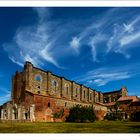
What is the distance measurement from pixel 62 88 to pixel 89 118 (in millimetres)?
8392

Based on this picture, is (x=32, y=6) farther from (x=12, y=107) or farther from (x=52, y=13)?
(x=12, y=107)

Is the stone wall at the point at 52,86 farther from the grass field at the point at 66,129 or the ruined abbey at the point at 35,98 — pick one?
the grass field at the point at 66,129

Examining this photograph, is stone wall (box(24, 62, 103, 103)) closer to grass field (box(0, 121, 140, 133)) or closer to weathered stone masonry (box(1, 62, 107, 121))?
weathered stone masonry (box(1, 62, 107, 121))

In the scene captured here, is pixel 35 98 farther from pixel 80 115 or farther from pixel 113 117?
pixel 113 117

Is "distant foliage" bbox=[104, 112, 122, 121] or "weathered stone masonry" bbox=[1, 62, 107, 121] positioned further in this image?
"distant foliage" bbox=[104, 112, 122, 121]

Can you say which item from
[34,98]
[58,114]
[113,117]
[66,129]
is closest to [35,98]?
[34,98]

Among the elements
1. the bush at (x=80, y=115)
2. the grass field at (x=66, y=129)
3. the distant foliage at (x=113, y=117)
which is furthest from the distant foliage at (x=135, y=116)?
the grass field at (x=66, y=129)

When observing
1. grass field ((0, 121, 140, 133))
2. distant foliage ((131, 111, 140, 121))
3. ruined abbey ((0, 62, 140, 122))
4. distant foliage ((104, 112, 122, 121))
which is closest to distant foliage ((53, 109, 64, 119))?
ruined abbey ((0, 62, 140, 122))

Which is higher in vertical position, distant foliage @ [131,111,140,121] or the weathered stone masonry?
the weathered stone masonry

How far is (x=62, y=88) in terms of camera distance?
43.3 m

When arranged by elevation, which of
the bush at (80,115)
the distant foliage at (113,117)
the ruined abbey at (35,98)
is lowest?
the distant foliage at (113,117)
